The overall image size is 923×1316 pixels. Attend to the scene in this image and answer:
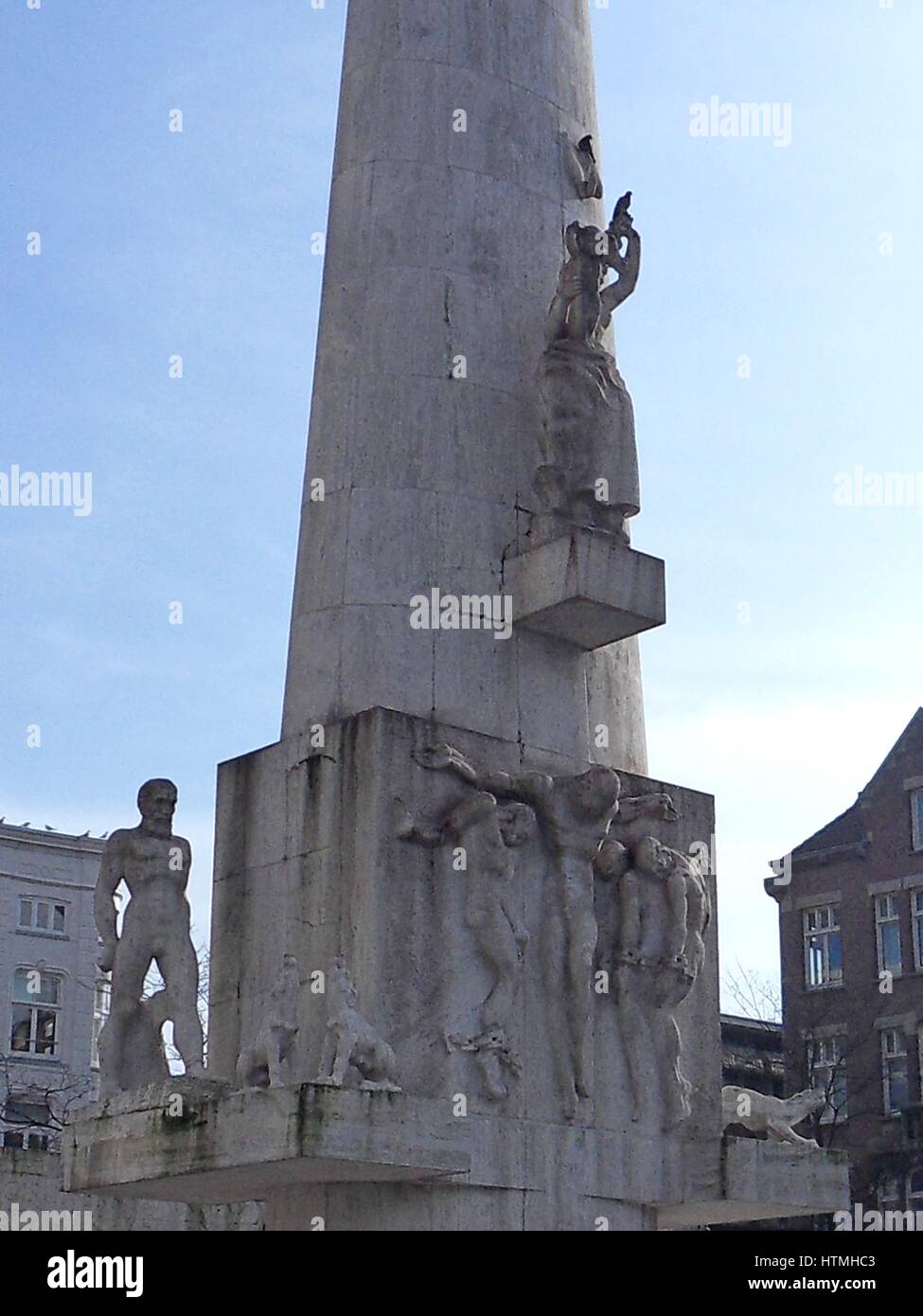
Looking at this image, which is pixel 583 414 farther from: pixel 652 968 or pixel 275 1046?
pixel 275 1046

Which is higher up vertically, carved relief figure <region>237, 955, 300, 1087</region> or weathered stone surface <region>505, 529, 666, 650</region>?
weathered stone surface <region>505, 529, 666, 650</region>

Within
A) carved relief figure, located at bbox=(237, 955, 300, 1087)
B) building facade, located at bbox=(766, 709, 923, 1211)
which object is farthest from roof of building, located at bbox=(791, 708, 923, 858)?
carved relief figure, located at bbox=(237, 955, 300, 1087)

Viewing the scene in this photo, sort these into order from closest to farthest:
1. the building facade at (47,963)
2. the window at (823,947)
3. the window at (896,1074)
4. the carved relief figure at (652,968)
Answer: the carved relief figure at (652,968), the window at (896,1074), the window at (823,947), the building facade at (47,963)

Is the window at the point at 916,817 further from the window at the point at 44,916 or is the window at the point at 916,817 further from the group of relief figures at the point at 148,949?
the group of relief figures at the point at 148,949

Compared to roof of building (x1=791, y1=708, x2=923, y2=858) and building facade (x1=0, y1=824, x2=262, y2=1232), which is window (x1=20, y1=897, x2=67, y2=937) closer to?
building facade (x1=0, y1=824, x2=262, y2=1232)

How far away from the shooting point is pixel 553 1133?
591 inches

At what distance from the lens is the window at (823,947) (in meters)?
45.5

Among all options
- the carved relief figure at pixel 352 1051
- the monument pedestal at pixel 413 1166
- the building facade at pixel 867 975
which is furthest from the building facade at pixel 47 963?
the carved relief figure at pixel 352 1051

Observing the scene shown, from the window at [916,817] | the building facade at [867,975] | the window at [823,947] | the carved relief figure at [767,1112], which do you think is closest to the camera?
the carved relief figure at [767,1112]

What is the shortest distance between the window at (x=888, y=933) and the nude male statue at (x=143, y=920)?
100.0ft

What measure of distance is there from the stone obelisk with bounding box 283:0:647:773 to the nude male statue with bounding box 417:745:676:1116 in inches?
20.8

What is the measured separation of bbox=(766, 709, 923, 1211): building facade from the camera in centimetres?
4288
